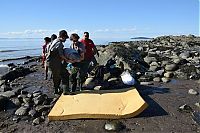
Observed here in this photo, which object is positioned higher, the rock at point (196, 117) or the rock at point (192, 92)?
the rock at point (192, 92)

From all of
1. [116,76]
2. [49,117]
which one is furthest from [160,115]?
[116,76]

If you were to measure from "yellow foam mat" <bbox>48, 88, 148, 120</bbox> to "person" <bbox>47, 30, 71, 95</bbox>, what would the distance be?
107 centimetres

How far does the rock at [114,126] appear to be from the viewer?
6.38 m

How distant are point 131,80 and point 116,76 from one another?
1242 mm

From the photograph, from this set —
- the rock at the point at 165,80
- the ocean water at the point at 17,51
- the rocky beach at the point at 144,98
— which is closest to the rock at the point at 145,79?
the rocky beach at the point at 144,98

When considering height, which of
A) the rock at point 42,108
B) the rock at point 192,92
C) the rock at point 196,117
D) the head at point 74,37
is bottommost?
the rock at point 196,117

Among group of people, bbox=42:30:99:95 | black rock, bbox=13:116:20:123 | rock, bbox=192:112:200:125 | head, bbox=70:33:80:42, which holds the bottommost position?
black rock, bbox=13:116:20:123

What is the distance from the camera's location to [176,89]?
10047 mm

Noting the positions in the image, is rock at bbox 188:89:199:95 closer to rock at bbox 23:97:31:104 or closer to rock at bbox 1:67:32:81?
rock at bbox 23:97:31:104

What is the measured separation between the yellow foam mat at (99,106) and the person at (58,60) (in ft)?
3.50

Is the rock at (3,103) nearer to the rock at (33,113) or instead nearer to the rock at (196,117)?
the rock at (33,113)

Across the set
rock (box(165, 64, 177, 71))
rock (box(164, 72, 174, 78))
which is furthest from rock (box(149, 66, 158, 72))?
rock (box(164, 72, 174, 78))

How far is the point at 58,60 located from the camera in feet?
29.7

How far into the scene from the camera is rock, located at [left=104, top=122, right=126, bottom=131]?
20.9 feet
